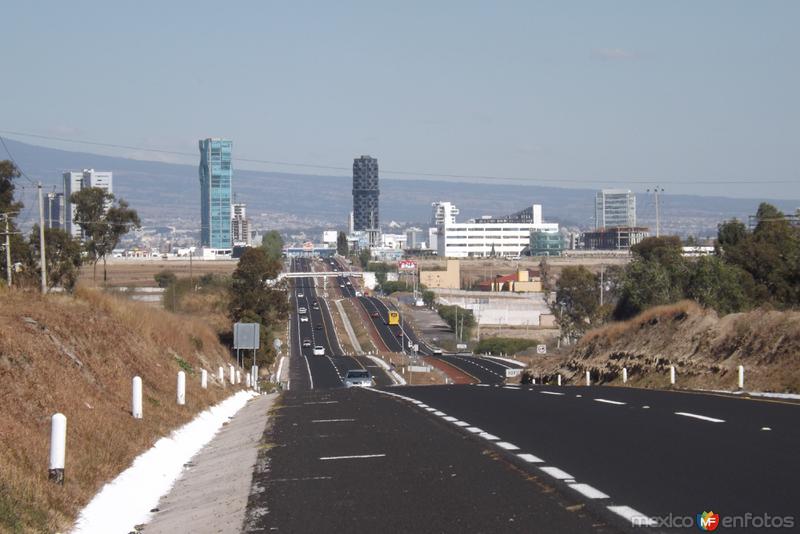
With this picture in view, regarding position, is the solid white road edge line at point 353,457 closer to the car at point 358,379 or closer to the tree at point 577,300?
the car at point 358,379

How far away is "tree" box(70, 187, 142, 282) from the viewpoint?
76312 mm

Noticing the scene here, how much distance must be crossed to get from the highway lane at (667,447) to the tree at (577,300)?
79.5 m

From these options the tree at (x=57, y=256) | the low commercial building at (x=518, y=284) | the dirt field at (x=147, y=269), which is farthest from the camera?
the low commercial building at (x=518, y=284)

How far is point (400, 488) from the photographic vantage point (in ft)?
35.8

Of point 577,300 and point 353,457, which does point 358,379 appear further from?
point 577,300

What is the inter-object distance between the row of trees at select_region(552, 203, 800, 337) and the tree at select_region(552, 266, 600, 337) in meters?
7.71

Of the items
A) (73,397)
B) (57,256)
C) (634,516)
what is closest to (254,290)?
(57,256)

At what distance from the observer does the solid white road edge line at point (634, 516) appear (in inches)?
336

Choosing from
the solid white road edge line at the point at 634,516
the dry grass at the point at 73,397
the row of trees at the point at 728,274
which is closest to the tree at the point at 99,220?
the row of trees at the point at 728,274

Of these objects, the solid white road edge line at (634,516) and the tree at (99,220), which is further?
the tree at (99,220)

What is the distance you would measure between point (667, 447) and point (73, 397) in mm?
8395

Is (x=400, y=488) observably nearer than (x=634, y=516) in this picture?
No

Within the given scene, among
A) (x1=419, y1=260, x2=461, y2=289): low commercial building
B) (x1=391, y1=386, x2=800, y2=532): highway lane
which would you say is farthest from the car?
(x1=419, y1=260, x2=461, y2=289): low commercial building

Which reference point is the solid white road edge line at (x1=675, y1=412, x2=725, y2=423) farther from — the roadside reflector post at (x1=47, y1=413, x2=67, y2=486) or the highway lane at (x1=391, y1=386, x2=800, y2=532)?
the roadside reflector post at (x1=47, y1=413, x2=67, y2=486)
